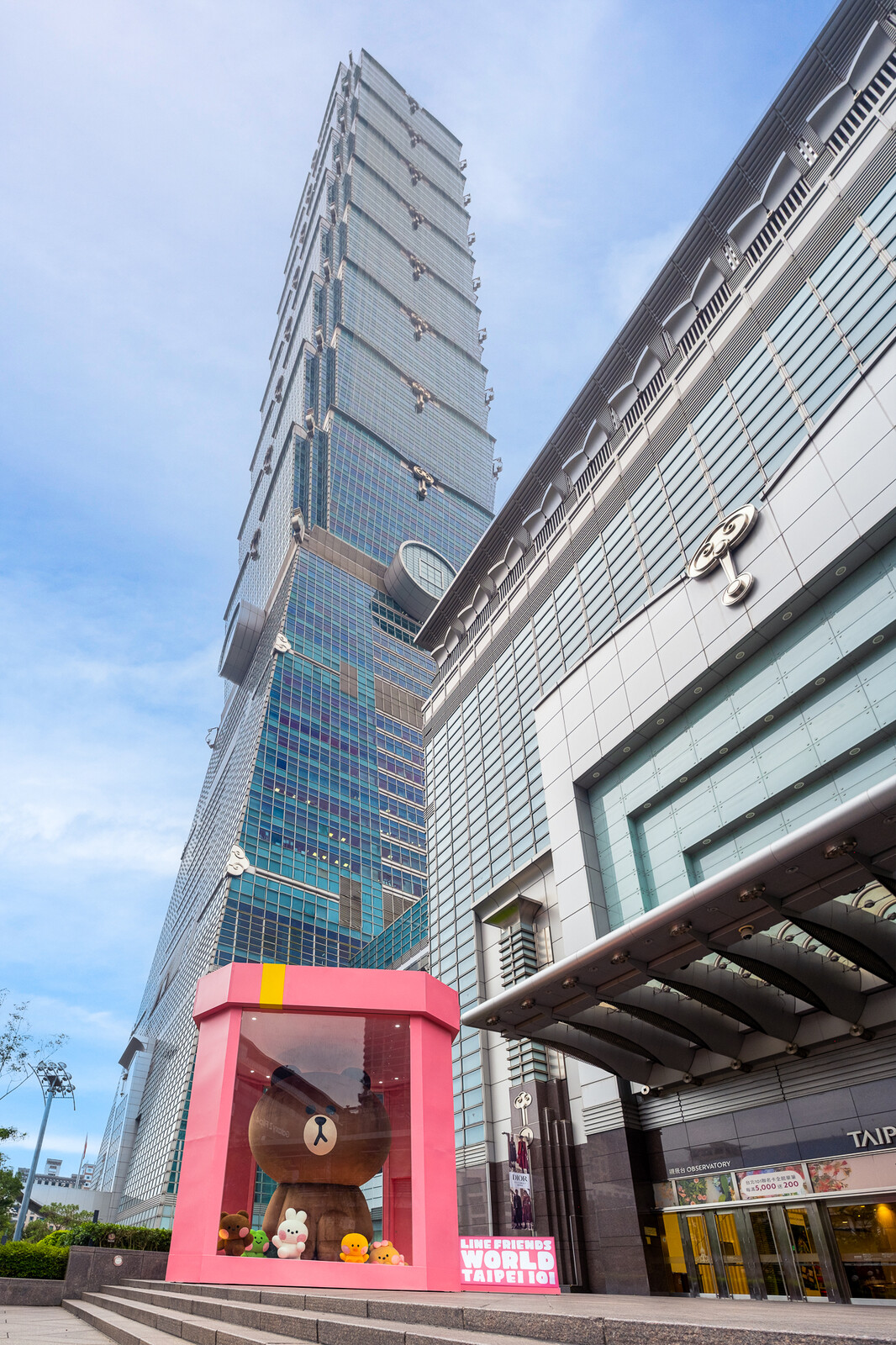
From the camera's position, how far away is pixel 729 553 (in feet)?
77.4

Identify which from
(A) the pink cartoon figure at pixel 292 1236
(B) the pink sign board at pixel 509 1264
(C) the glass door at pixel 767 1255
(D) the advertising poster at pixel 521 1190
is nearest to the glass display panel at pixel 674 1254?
(C) the glass door at pixel 767 1255

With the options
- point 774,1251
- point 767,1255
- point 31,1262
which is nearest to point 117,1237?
point 31,1262

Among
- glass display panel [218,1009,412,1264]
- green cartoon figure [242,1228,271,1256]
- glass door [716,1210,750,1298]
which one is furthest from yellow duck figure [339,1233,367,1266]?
glass door [716,1210,750,1298]

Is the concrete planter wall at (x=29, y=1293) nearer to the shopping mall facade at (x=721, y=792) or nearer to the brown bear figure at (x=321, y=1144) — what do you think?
the shopping mall facade at (x=721, y=792)

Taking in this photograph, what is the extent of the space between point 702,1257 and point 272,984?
15050mm

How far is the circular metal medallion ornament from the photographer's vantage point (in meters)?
22.7

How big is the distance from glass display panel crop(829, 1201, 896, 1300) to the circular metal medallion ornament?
14.6 metres

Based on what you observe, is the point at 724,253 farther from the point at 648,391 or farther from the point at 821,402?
the point at 821,402

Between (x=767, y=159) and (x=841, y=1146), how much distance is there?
3647 cm

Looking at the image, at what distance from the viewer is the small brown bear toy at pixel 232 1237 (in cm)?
1110

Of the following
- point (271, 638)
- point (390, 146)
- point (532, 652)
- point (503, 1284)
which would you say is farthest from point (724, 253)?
point (390, 146)

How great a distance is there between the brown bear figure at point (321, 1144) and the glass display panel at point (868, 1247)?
11.0m

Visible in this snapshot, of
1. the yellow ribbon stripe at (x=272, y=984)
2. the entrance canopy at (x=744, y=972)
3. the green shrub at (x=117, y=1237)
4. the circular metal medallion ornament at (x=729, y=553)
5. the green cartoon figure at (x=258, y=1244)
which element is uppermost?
the circular metal medallion ornament at (x=729, y=553)

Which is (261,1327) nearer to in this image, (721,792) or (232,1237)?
(232,1237)
